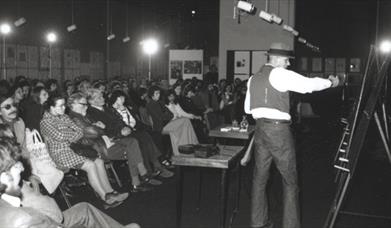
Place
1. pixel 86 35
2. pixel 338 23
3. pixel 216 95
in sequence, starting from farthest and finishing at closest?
pixel 338 23 < pixel 86 35 < pixel 216 95

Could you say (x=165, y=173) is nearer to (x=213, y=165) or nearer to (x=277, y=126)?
(x=213, y=165)

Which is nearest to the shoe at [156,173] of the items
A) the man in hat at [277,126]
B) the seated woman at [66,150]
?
the seated woman at [66,150]

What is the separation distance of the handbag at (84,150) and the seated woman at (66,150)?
47mm

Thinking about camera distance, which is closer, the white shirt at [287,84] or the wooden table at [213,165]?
the white shirt at [287,84]

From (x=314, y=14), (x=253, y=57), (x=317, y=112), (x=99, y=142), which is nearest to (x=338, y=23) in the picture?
(x=314, y=14)

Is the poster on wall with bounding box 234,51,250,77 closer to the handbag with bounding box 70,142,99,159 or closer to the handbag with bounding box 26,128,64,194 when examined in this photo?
the handbag with bounding box 70,142,99,159

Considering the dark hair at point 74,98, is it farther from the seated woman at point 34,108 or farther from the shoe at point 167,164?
the shoe at point 167,164

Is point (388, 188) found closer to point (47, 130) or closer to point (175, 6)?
point (47, 130)

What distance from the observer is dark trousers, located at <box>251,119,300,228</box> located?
13.8 feet

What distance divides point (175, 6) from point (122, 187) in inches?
639

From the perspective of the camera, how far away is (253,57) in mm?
14695

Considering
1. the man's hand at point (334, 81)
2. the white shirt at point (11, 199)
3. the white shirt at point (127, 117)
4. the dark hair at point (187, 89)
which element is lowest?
the white shirt at point (11, 199)

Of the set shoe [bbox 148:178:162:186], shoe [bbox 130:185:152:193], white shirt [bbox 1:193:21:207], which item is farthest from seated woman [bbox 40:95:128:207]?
white shirt [bbox 1:193:21:207]

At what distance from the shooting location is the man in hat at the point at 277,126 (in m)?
4.20
